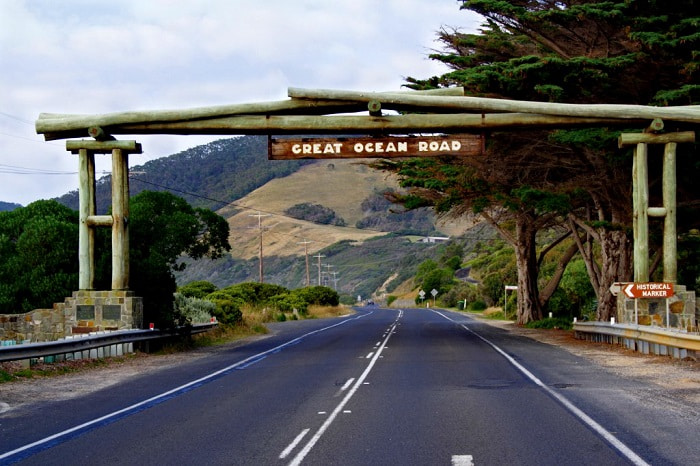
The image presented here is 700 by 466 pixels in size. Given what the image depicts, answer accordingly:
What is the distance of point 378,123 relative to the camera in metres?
22.2

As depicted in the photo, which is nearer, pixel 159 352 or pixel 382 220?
pixel 159 352

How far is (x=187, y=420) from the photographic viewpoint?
472 inches

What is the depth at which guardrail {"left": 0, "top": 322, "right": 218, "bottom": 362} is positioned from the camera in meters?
17.1

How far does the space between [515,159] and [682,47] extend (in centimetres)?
769

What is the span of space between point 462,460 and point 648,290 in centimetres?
1563

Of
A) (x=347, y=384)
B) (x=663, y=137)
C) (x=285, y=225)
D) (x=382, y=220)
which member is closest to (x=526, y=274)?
(x=663, y=137)

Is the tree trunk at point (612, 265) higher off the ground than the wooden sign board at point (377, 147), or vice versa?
the wooden sign board at point (377, 147)

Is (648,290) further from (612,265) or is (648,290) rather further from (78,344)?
(78,344)

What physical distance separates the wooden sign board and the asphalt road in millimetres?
5582

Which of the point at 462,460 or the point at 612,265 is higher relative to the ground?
the point at 612,265

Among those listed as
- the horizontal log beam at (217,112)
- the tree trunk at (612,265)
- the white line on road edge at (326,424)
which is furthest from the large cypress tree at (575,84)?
the white line on road edge at (326,424)

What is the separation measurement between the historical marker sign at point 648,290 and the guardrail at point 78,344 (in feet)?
43.6

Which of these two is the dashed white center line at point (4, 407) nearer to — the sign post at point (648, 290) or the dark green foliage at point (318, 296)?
the sign post at point (648, 290)

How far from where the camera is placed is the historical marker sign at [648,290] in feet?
75.2
